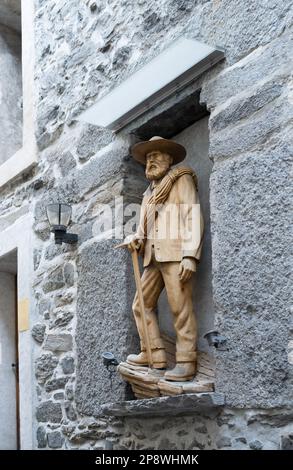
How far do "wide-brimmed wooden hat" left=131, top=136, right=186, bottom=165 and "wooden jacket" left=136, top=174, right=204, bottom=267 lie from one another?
0.60ft

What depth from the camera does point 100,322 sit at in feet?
13.6

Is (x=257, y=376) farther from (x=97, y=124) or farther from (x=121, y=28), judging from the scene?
(x=121, y=28)

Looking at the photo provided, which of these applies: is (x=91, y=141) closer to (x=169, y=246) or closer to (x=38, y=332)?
(x=169, y=246)

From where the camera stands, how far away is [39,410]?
467 centimetres

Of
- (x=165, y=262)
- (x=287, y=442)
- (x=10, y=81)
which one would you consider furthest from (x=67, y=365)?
(x=10, y=81)

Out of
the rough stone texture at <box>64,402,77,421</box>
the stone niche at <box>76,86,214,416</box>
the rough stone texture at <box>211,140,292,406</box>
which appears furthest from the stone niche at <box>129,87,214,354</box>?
the rough stone texture at <box>64,402,77,421</box>

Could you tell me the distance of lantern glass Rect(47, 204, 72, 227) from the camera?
4.54 m

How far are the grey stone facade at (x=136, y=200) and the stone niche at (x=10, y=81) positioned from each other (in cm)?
79

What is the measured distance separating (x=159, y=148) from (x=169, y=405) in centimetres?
142

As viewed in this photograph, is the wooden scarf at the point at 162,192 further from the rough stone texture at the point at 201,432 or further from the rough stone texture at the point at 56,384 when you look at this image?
the rough stone texture at the point at 56,384

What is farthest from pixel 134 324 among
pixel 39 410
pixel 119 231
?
pixel 39 410

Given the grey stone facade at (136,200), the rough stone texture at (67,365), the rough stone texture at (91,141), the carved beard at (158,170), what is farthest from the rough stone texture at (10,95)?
the carved beard at (158,170)

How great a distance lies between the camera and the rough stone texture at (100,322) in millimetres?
3963
